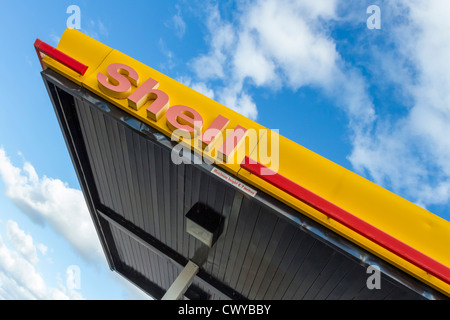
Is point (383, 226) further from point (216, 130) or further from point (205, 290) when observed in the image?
point (205, 290)

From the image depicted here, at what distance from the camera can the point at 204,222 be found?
12.8 ft

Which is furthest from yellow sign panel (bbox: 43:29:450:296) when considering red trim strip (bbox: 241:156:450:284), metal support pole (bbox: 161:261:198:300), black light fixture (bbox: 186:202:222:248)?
metal support pole (bbox: 161:261:198:300)

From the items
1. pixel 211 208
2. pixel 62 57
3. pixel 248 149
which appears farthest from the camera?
pixel 211 208

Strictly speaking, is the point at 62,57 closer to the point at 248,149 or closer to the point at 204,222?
the point at 248,149

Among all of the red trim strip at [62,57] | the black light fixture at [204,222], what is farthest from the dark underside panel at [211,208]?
the red trim strip at [62,57]

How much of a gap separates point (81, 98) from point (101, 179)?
1.98m

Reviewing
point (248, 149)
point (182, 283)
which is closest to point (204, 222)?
point (248, 149)

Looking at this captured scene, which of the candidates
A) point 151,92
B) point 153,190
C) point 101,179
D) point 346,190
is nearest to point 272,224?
point 346,190

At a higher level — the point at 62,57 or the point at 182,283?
the point at 62,57

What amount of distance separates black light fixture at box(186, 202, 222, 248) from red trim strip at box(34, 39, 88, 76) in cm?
251

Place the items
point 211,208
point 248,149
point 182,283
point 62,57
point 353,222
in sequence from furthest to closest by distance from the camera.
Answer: point 182,283
point 211,208
point 62,57
point 248,149
point 353,222

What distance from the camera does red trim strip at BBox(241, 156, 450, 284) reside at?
8.05ft

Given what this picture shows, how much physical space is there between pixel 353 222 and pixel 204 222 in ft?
6.70

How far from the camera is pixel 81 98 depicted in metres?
3.64
